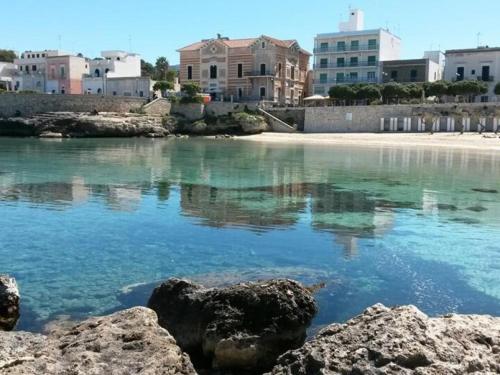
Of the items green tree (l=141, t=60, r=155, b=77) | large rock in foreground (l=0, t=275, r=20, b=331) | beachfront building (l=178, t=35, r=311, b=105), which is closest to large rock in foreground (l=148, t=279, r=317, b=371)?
large rock in foreground (l=0, t=275, r=20, b=331)

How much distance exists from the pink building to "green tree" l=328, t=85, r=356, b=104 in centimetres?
4435

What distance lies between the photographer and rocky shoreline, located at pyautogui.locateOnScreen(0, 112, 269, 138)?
236 feet

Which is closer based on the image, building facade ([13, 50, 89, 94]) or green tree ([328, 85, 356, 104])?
green tree ([328, 85, 356, 104])

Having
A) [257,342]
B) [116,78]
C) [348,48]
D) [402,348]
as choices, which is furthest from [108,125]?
[402,348]

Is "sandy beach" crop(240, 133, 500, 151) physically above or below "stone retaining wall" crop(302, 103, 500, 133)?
below

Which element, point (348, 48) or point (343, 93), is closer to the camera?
point (343, 93)

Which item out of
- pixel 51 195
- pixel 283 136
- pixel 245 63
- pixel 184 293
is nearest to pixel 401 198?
pixel 51 195

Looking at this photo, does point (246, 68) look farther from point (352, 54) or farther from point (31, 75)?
point (31, 75)

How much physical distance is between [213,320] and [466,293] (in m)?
6.61

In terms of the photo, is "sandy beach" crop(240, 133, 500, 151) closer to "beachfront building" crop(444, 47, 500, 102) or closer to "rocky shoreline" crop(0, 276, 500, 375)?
"beachfront building" crop(444, 47, 500, 102)

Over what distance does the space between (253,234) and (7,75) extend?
95851 mm

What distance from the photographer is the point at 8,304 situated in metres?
9.34

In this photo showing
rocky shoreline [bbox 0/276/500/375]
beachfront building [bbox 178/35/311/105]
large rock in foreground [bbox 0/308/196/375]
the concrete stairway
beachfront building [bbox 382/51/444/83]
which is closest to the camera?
rocky shoreline [bbox 0/276/500/375]

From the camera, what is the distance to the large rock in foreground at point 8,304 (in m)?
9.23
